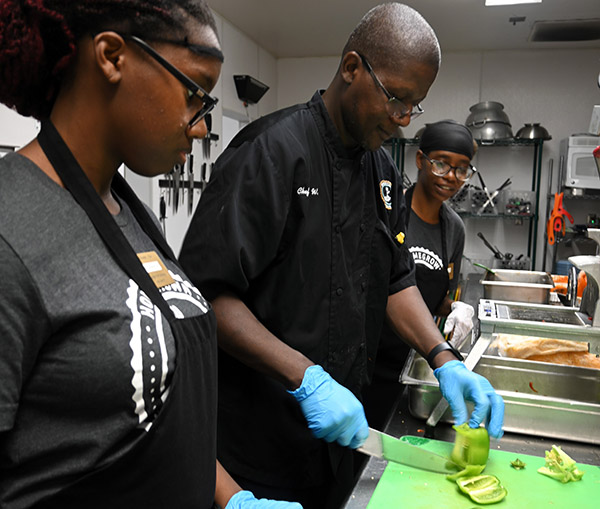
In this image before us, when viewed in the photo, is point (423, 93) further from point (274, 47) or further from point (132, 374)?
point (274, 47)

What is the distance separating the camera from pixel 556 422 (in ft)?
4.35

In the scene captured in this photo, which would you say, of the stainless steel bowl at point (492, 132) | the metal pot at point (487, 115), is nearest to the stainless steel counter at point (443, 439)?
the stainless steel bowl at point (492, 132)

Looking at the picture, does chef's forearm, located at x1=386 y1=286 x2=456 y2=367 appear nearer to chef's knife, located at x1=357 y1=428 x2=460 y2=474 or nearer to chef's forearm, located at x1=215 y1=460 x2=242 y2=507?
chef's knife, located at x1=357 y1=428 x2=460 y2=474

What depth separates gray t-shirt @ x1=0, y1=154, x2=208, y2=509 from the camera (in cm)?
55

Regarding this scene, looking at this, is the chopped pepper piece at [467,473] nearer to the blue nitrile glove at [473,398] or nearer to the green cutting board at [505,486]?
the green cutting board at [505,486]

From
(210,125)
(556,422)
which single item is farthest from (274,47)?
(556,422)

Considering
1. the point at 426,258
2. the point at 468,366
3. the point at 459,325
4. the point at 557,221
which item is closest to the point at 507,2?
the point at 557,221

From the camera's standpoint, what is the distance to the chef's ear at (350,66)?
4.19ft

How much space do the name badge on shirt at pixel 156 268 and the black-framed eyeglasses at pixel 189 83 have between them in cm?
21

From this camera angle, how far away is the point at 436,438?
1.34m

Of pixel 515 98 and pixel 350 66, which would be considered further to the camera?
pixel 515 98

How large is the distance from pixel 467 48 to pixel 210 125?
293 centimetres

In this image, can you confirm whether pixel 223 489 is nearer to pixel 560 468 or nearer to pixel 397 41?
pixel 560 468

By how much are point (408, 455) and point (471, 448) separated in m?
0.14
